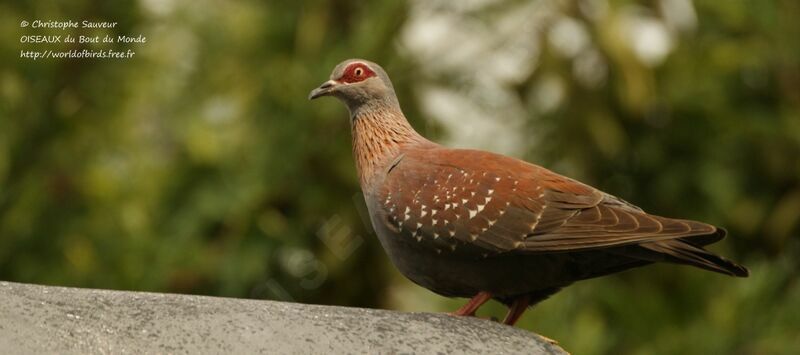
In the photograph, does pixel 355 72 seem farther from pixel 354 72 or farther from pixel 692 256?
pixel 692 256

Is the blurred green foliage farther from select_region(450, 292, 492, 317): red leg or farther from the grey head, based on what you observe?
select_region(450, 292, 492, 317): red leg

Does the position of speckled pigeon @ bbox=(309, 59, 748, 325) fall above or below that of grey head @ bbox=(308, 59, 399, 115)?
below

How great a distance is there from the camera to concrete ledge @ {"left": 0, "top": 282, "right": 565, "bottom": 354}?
327 cm

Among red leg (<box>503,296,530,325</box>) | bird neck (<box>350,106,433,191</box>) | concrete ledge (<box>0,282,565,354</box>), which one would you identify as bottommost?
red leg (<box>503,296,530,325</box>)

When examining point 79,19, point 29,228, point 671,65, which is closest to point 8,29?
point 79,19

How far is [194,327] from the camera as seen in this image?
11.2ft

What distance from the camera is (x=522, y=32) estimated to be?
407 inches

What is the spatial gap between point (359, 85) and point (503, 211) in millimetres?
915

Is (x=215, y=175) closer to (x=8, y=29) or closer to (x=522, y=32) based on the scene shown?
(x=8, y=29)

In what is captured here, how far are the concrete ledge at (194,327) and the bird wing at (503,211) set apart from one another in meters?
0.64

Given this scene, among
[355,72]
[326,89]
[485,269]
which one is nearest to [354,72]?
[355,72]

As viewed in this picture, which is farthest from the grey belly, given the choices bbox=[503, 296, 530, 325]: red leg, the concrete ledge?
the concrete ledge

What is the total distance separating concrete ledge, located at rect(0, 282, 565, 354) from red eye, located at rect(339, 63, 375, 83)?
1.47 metres

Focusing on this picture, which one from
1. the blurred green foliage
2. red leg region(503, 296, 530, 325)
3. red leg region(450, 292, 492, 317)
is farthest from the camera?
the blurred green foliage
